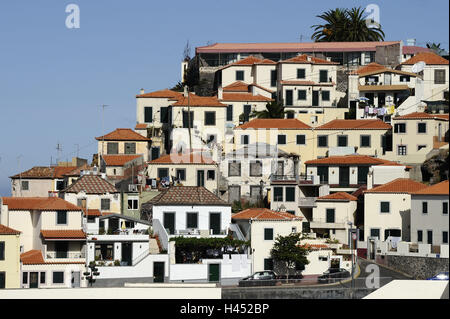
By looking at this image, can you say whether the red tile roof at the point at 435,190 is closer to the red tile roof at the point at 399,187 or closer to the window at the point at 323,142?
the red tile roof at the point at 399,187

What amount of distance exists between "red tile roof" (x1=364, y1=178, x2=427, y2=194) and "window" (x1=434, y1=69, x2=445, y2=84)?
57.1 feet

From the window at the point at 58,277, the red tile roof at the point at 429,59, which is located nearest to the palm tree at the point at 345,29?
the red tile roof at the point at 429,59

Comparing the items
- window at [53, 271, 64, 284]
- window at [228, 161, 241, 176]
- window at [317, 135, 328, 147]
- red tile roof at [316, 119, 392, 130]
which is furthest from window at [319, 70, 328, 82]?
window at [53, 271, 64, 284]

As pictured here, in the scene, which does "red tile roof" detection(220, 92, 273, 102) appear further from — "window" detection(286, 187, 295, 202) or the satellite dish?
"window" detection(286, 187, 295, 202)

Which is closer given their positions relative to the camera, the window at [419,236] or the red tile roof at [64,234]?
the red tile roof at [64,234]

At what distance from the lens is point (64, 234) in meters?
46.5

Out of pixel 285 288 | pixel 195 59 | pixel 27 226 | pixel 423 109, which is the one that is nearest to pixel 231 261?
pixel 285 288

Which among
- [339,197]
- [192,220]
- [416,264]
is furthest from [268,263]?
[416,264]

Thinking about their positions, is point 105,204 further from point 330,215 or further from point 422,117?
point 422,117

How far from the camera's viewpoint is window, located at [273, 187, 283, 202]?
174ft

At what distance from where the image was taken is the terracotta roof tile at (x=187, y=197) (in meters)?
50.3

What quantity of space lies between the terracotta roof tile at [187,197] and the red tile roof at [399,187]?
7.47 meters

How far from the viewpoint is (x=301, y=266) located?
46531 mm
